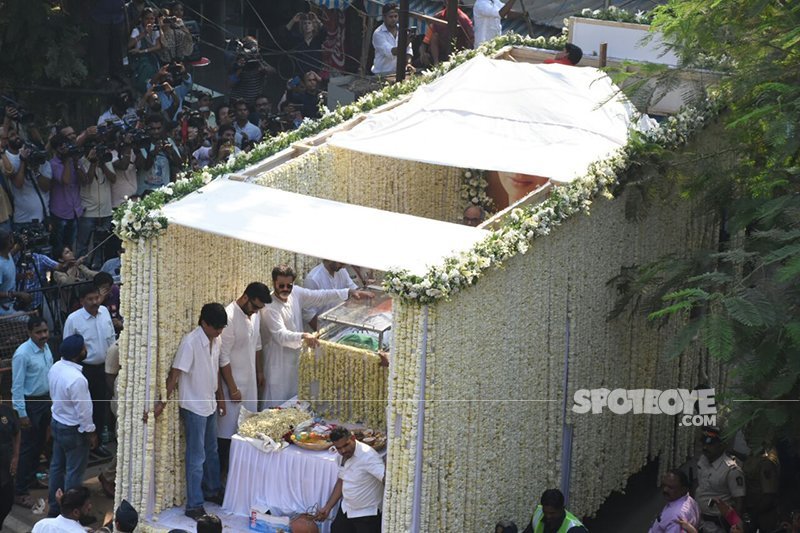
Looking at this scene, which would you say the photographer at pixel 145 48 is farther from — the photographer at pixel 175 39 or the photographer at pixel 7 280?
the photographer at pixel 7 280

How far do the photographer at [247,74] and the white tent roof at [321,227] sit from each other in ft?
23.6

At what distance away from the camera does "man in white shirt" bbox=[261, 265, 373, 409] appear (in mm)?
12742

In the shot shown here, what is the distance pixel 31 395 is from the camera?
12.5 m

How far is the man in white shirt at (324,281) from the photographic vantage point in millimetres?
13477

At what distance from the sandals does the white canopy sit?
13.4ft

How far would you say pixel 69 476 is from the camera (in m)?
12.1

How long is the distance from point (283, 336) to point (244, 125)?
560cm

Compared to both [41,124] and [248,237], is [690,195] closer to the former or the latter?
[248,237]

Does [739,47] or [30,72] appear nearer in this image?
[739,47]

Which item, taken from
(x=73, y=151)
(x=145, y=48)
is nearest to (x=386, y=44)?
(x=145, y=48)

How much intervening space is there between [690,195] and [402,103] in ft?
10.4

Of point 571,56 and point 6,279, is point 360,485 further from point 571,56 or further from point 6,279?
point 571,56

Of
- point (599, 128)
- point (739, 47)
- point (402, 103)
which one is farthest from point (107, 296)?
point (739, 47)

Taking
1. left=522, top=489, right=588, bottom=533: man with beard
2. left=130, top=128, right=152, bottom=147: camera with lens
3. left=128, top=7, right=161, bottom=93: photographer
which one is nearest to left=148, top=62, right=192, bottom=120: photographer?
left=128, top=7, right=161, bottom=93: photographer
